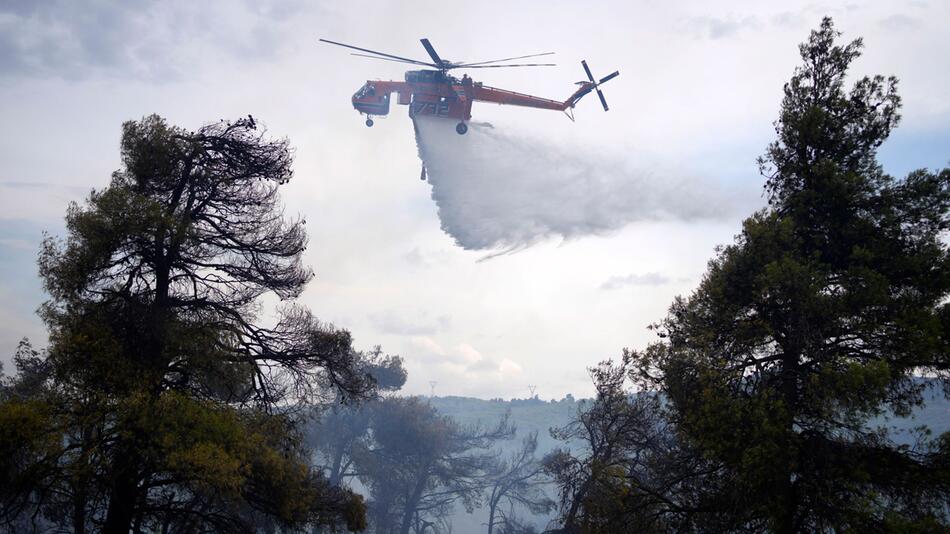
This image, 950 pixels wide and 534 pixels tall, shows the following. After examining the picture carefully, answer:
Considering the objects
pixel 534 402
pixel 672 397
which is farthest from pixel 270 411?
pixel 534 402

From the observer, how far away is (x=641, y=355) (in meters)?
14.7

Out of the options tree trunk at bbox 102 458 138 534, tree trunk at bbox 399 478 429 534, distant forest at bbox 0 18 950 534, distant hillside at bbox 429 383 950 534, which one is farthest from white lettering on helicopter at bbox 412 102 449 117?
distant hillside at bbox 429 383 950 534

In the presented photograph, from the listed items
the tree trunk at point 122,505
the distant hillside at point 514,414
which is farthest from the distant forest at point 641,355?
the distant hillside at point 514,414

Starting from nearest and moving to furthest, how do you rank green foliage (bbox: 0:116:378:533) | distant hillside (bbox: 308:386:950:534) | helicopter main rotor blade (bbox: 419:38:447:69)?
green foliage (bbox: 0:116:378:533) < helicopter main rotor blade (bbox: 419:38:447:69) < distant hillside (bbox: 308:386:950:534)

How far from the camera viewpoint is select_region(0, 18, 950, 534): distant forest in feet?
41.2

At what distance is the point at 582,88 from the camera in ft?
179

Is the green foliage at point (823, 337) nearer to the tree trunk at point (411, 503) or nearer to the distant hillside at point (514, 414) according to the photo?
the tree trunk at point (411, 503)

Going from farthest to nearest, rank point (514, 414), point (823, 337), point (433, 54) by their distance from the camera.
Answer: point (514, 414), point (433, 54), point (823, 337)

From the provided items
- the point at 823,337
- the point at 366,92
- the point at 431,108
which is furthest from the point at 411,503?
the point at 823,337

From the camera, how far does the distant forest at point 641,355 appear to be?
494 inches

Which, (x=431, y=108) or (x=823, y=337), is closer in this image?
(x=823, y=337)

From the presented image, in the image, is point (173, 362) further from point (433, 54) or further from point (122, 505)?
point (433, 54)

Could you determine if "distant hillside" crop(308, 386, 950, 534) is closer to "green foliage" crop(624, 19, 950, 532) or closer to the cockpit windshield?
the cockpit windshield

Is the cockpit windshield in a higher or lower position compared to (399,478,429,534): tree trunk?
higher
